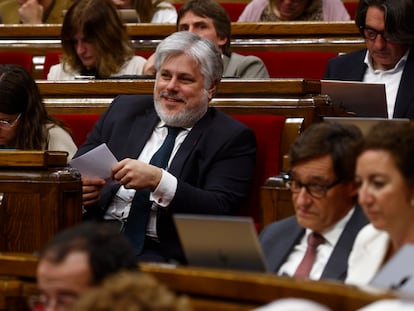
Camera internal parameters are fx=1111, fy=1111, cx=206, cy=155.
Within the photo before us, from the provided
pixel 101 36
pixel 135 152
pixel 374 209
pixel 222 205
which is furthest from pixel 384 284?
pixel 101 36

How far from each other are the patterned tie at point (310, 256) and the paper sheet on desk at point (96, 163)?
565mm

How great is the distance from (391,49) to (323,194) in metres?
0.92

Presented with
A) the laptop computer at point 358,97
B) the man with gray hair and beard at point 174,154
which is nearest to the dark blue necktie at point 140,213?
the man with gray hair and beard at point 174,154

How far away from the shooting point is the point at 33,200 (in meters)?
2.01

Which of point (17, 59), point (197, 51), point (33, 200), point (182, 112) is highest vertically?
point (197, 51)

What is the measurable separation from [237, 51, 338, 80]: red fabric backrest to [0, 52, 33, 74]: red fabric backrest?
677 millimetres

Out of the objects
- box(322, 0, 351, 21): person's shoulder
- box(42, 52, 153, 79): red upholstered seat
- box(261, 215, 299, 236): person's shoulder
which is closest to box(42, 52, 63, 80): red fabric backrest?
box(42, 52, 153, 79): red upholstered seat

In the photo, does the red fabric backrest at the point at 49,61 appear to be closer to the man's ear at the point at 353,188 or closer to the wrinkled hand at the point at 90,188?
the wrinkled hand at the point at 90,188

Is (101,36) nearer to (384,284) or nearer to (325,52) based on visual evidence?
(325,52)

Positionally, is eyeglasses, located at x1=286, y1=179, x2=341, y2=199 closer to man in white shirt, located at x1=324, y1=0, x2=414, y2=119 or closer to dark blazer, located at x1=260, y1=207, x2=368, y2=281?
dark blazer, located at x1=260, y1=207, x2=368, y2=281

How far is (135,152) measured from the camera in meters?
2.23

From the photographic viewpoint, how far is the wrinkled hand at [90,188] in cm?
216

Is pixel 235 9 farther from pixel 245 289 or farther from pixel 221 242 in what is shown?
pixel 245 289

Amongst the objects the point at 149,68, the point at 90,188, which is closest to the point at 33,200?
the point at 90,188
